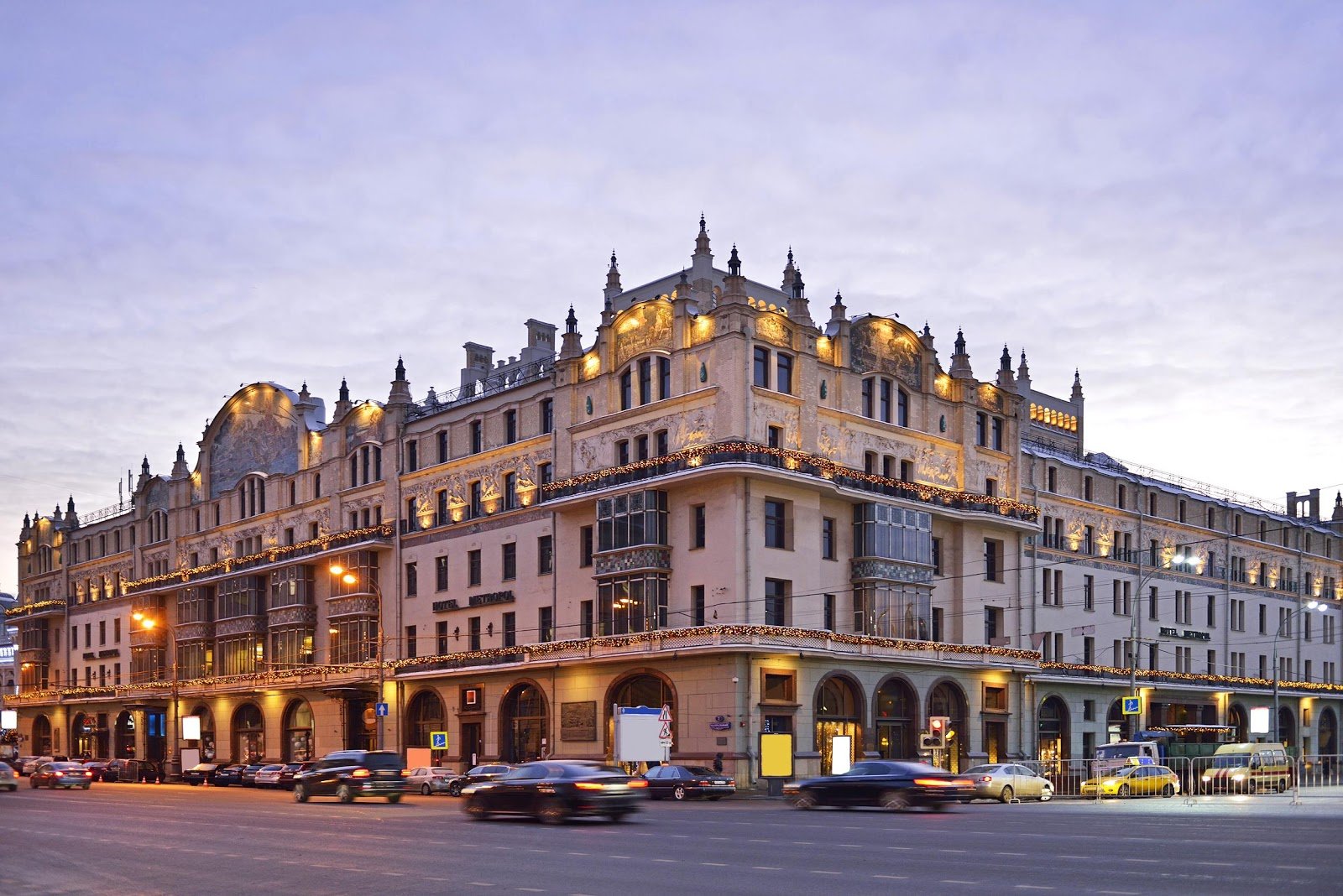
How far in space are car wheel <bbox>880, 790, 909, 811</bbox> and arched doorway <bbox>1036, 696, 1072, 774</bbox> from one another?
34919 mm

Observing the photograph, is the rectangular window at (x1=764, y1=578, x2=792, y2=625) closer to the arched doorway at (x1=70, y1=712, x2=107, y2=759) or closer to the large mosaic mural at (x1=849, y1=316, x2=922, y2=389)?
the large mosaic mural at (x1=849, y1=316, x2=922, y2=389)

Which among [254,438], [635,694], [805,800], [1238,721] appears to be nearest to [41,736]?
[254,438]

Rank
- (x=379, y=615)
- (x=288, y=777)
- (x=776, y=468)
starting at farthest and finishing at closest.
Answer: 1. (x=379, y=615)
2. (x=288, y=777)
3. (x=776, y=468)

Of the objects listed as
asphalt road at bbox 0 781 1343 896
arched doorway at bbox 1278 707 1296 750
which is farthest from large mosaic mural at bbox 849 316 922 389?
arched doorway at bbox 1278 707 1296 750

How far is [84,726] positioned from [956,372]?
6834cm

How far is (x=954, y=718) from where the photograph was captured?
63188 millimetres

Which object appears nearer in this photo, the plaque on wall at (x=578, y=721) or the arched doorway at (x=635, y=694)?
the arched doorway at (x=635, y=694)

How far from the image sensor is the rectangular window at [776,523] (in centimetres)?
5653

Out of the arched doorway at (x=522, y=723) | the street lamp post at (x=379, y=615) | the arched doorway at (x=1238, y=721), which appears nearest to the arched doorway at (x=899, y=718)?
the arched doorway at (x=522, y=723)

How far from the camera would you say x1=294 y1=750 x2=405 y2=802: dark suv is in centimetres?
4475

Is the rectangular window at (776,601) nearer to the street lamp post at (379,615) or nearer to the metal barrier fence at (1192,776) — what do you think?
the metal barrier fence at (1192,776)

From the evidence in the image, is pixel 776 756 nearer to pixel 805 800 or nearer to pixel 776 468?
pixel 776 468

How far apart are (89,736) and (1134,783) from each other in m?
76.6

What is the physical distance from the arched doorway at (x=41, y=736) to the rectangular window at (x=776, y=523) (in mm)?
72199
